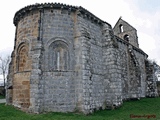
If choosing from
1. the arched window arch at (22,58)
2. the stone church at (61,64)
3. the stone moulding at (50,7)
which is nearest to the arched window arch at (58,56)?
the stone church at (61,64)

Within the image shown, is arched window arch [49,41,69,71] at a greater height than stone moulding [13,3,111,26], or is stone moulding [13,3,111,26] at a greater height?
stone moulding [13,3,111,26]

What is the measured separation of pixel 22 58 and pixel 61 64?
2818 millimetres

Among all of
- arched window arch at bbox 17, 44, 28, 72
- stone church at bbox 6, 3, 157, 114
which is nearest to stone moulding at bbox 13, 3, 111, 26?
stone church at bbox 6, 3, 157, 114

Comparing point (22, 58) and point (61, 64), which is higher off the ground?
point (22, 58)

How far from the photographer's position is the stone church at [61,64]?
11.0 meters

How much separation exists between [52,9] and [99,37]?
4.44 m

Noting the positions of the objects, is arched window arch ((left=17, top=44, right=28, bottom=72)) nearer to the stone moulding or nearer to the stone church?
the stone church

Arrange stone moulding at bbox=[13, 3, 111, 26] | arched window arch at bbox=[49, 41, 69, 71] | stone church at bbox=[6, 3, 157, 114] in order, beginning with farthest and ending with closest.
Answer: stone moulding at bbox=[13, 3, 111, 26]
arched window arch at bbox=[49, 41, 69, 71]
stone church at bbox=[6, 3, 157, 114]

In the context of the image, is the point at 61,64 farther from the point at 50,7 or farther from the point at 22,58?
the point at 50,7

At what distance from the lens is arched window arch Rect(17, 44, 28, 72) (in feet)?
39.2

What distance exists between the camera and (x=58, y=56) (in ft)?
38.8

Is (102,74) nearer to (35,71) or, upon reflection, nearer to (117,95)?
(117,95)

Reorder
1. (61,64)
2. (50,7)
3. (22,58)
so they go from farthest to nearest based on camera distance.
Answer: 1. (22,58)
2. (50,7)
3. (61,64)

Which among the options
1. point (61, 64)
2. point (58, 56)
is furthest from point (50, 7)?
point (61, 64)
